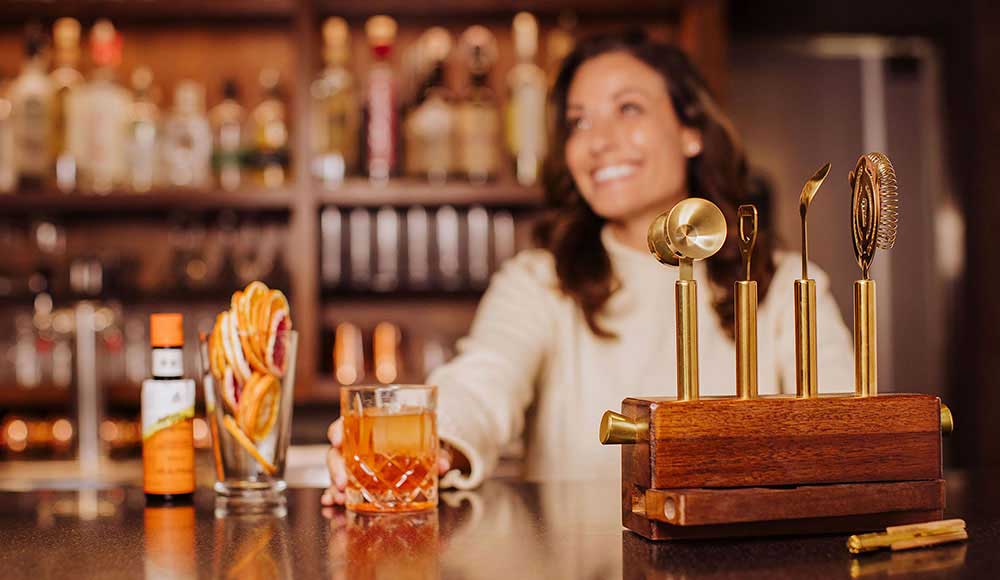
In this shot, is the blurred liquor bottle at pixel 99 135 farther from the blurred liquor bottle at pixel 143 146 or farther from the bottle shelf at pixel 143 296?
the bottle shelf at pixel 143 296

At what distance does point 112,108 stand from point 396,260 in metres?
0.73

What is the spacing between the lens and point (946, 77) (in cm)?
309

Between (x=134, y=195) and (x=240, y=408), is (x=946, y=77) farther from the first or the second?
(x=240, y=408)

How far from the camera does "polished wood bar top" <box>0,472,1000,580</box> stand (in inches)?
29.8

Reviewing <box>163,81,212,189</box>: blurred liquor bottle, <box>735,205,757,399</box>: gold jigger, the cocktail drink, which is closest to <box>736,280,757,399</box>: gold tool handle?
<box>735,205,757,399</box>: gold jigger

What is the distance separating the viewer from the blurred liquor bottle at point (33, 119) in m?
2.55

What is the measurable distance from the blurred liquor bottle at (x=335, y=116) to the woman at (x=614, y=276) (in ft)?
2.97

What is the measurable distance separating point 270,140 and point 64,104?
479mm

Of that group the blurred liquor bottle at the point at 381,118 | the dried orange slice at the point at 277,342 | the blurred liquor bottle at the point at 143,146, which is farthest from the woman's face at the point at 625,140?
the blurred liquor bottle at the point at 143,146

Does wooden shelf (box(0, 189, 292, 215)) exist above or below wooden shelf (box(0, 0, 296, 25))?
below

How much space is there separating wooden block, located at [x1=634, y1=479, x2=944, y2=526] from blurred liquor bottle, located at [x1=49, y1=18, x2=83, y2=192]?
2101 millimetres

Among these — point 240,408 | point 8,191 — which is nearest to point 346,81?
point 8,191

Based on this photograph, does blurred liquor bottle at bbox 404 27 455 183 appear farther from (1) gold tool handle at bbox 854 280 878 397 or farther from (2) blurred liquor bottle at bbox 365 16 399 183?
(1) gold tool handle at bbox 854 280 878 397

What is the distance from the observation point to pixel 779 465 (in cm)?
85
